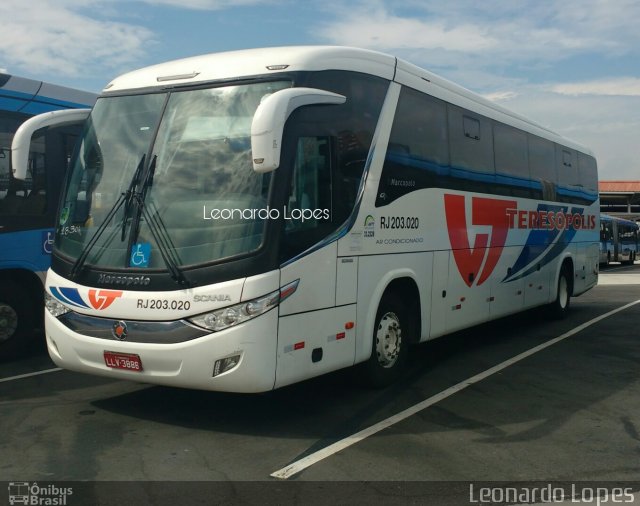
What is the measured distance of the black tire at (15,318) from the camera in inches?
337

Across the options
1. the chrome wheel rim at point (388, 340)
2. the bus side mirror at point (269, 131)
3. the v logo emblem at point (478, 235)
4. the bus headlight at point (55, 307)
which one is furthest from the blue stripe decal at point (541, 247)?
the bus headlight at point (55, 307)

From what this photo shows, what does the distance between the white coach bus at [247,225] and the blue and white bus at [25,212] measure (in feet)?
7.39

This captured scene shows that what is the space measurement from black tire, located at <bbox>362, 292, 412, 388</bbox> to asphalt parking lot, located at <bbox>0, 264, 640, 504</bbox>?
0.17 m

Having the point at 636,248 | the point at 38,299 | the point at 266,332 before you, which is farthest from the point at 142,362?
the point at 636,248

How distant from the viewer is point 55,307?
6234 mm

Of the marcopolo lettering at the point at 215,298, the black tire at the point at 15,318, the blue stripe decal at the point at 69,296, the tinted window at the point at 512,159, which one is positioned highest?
the tinted window at the point at 512,159

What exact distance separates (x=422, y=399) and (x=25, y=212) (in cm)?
531

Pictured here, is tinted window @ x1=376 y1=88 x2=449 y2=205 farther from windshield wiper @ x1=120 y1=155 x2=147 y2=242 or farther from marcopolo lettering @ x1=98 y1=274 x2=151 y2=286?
marcopolo lettering @ x1=98 y1=274 x2=151 y2=286

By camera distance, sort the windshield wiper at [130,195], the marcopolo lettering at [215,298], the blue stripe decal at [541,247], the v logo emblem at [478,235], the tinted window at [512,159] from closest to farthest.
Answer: the marcopolo lettering at [215,298] < the windshield wiper at [130,195] < the v logo emblem at [478,235] < the tinted window at [512,159] < the blue stripe decal at [541,247]

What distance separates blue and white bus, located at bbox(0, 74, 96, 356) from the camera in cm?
842

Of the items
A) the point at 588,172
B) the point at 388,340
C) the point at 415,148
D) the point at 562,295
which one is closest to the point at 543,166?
the point at 562,295

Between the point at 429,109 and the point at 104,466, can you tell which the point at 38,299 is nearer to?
the point at 104,466

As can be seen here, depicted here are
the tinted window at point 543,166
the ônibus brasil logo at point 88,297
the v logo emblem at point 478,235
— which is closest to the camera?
the ônibus brasil logo at point 88,297

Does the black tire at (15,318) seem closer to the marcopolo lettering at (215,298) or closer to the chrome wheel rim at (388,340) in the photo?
the marcopolo lettering at (215,298)
